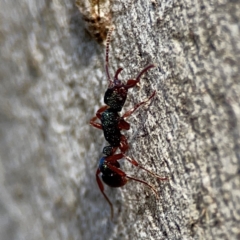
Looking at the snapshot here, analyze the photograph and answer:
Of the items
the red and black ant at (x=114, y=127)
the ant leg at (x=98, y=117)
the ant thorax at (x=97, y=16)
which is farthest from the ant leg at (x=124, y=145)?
the ant thorax at (x=97, y=16)

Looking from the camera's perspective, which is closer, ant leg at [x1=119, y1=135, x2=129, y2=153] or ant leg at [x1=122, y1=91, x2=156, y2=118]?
ant leg at [x1=122, y1=91, x2=156, y2=118]

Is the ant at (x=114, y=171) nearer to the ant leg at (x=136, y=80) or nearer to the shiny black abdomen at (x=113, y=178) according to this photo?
the shiny black abdomen at (x=113, y=178)

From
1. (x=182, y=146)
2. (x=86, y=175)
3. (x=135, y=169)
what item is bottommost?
(x=86, y=175)

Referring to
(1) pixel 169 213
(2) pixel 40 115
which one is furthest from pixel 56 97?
(1) pixel 169 213

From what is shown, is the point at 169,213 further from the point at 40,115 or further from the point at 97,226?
the point at 40,115

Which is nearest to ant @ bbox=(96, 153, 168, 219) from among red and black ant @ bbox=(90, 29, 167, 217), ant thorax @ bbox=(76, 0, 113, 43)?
red and black ant @ bbox=(90, 29, 167, 217)

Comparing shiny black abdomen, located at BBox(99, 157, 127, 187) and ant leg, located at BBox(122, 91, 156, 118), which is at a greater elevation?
ant leg, located at BBox(122, 91, 156, 118)

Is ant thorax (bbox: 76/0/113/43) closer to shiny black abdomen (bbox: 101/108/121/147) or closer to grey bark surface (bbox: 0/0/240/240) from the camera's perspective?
grey bark surface (bbox: 0/0/240/240)
